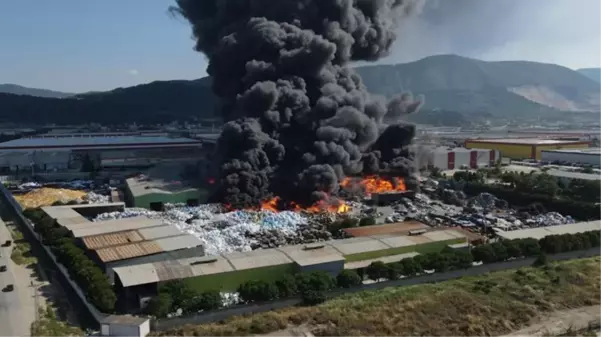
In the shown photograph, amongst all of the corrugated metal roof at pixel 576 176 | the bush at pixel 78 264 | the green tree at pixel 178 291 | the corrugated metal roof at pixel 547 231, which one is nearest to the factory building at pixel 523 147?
the corrugated metal roof at pixel 576 176

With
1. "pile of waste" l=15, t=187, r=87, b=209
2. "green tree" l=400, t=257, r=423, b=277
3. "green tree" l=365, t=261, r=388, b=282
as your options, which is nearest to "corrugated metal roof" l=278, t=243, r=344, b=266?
"green tree" l=365, t=261, r=388, b=282

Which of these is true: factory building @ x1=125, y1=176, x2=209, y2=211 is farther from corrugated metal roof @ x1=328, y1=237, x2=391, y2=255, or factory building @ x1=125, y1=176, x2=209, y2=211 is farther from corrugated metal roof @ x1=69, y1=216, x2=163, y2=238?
corrugated metal roof @ x1=328, y1=237, x2=391, y2=255

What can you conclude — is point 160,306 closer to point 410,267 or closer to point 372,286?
point 372,286

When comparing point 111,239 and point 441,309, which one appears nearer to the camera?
point 441,309

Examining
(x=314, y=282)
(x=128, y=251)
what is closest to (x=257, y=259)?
(x=314, y=282)

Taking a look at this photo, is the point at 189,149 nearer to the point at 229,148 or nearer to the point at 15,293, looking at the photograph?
the point at 229,148

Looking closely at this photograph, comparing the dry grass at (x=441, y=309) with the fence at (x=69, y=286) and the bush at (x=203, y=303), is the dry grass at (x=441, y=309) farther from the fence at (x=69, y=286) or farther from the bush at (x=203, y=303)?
the fence at (x=69, y=286)
